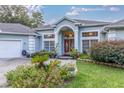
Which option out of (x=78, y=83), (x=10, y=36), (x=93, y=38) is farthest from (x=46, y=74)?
(x=10, y=36)

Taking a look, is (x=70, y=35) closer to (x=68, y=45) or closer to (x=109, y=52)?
(x=68, y=45)

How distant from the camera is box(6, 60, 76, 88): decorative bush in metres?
10.9

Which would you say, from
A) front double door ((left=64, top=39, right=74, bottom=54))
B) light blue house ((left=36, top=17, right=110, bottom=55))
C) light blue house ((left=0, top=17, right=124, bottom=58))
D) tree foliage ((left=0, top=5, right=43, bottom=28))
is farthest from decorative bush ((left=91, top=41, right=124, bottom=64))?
tree foliage ((left=0, top=5, right=43, bottom=28))

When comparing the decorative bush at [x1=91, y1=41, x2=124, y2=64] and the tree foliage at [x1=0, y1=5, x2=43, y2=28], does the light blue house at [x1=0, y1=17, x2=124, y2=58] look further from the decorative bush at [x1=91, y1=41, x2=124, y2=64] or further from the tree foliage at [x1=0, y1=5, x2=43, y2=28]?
the tree foliage at [x1=0, y1=5, x2=43, y2=28]

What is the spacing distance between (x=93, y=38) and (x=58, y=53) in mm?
3814

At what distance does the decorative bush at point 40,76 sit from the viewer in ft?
35.7

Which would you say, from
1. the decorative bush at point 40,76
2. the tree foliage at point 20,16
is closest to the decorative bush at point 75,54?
the decorative bush at point 40,76

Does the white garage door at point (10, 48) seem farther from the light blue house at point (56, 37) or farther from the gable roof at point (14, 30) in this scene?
the gable roof at point (14, 30)

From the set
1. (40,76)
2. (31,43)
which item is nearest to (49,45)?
(31,43)

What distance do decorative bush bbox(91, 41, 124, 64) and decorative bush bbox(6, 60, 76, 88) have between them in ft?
14.9

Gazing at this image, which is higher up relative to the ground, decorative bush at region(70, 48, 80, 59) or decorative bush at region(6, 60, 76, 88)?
decorative bush at region(70, 48, 80, 59)

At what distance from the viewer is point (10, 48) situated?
2334 centimetres

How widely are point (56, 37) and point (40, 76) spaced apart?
44.4 feet
